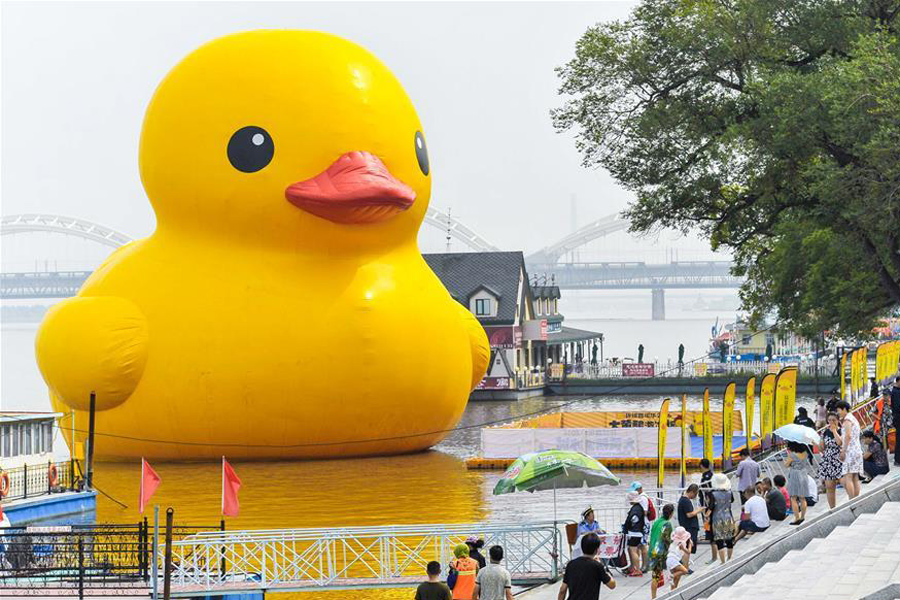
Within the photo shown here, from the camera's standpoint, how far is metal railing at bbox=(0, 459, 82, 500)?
86.5ft

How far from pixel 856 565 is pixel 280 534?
30.2 feet

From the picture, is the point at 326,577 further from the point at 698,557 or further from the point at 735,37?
the point at 735,37

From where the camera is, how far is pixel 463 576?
15.3 meters

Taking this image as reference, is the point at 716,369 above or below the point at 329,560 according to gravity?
above

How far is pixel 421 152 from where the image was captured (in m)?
36.2

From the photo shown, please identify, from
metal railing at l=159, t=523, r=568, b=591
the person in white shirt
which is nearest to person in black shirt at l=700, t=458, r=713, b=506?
the person in white shirt

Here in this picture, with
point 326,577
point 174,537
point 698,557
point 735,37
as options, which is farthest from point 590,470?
point 735,37

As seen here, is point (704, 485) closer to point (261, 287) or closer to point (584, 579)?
point (584, 579)

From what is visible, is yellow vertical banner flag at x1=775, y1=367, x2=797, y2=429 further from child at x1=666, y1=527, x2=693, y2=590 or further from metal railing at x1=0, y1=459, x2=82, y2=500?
metal railing at x1=0, y1=459, x2=82, y2=500

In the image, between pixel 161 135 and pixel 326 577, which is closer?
pixel 326 577

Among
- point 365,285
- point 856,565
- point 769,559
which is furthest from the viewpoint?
point 365,285

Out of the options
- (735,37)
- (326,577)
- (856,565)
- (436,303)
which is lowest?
(326,577)

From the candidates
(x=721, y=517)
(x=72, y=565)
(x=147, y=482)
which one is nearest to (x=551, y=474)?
(x=721, y=517)

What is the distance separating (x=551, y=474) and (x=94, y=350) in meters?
16.5
